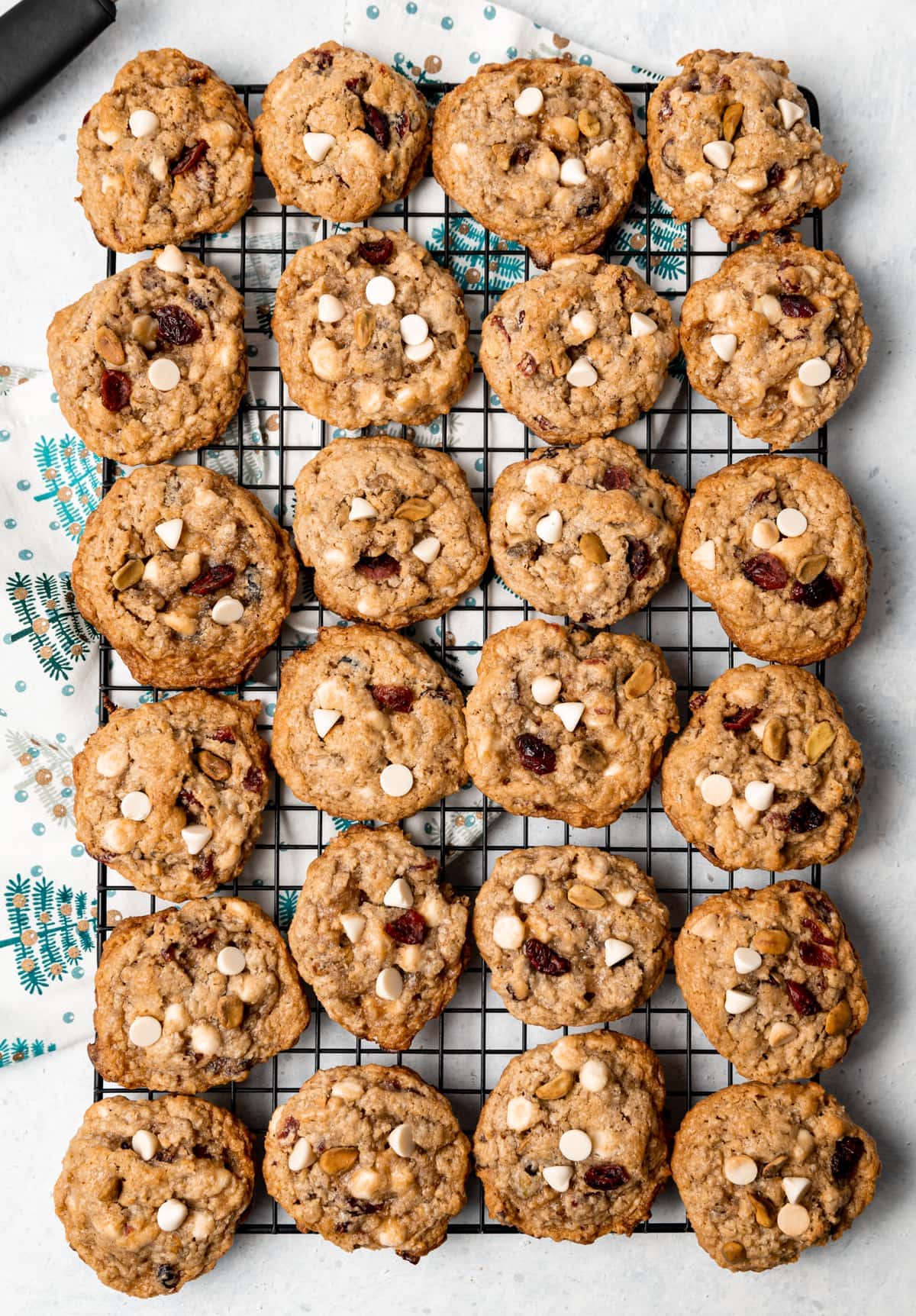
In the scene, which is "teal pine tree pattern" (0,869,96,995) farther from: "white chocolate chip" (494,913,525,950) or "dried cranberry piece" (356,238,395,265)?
"dried cranberry piece" (356,238,395,265)

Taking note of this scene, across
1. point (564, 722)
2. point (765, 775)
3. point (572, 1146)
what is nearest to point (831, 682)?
point (765, 775)

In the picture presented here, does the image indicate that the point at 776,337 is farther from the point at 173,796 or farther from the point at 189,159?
the point at 173,796

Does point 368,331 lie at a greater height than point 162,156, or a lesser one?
lesser

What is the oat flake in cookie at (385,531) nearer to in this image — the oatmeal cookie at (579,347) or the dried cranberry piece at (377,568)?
the dried cranberry piece at (377,568)

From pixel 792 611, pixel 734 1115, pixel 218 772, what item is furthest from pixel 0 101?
pixel 734 1115

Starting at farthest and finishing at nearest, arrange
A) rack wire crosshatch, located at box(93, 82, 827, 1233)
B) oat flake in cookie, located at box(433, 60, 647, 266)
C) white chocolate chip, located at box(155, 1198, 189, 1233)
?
1. rack wire crosshatch, located at box(93, 82, 827, 1233)
2. oat flake in cookie, located at box(433, 60, 647, 266)
3. white chocolate chip, located at box(155, 1198, 189, 1233)

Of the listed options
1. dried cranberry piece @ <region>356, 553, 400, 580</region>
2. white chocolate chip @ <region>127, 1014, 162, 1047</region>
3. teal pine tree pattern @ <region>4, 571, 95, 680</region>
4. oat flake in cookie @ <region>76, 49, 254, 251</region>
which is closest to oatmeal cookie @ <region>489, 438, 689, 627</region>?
dried cranberry piece @ <region>356, 553, 400, 580</region>

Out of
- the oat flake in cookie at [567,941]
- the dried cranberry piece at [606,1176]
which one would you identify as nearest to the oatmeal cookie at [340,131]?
the oat flake in cookie at [567,941]
